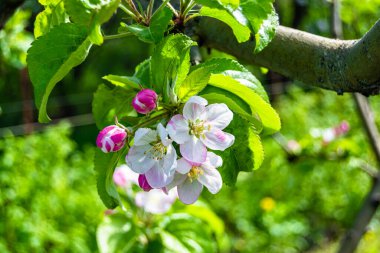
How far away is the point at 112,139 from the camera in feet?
2.56

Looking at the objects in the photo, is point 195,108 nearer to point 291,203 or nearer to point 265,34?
point 265,34

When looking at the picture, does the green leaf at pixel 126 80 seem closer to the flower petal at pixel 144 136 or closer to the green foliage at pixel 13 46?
the flower petal at pixel 144 136

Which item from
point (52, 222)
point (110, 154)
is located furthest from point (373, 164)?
point (110, 154)

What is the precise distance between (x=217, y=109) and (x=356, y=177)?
451cm

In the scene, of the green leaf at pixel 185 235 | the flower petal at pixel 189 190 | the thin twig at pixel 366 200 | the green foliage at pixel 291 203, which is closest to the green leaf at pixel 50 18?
the flower petal at pixel 189 190

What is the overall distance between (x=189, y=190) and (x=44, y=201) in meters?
2.64

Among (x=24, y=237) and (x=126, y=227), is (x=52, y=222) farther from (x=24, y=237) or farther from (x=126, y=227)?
(x=126, y=227)

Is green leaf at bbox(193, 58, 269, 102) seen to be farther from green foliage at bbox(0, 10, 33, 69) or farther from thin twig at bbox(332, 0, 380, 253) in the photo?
green foliage at bbox(0, 10, 33, 69)

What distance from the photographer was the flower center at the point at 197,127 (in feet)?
2.54

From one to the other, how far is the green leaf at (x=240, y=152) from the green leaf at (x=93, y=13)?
0.74ft

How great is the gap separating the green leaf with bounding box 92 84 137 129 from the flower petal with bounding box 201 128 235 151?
0.60 feet

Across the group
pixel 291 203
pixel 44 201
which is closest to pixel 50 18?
pixel 44 201

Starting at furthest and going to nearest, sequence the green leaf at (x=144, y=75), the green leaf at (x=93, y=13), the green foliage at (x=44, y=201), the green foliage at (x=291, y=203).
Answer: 1. the green foliage at (x=291, y=203)
2. the green foliage at (x=44, y=201)
3. the green leaf at (x=144, y=75)
4. the green leaf at (x=93, y=13)

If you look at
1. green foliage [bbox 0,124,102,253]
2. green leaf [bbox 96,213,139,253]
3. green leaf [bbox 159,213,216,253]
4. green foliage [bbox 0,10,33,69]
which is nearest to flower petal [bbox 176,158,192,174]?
green leaf [bbox 159,213,216,253]
